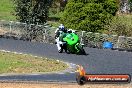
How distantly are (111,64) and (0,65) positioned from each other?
18.4 ft

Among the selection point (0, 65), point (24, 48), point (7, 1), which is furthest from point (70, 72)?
point (7, 1)

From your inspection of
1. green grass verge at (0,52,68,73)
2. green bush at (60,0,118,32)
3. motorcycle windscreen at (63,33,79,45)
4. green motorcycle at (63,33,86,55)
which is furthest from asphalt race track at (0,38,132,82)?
green bush at (60,0,118,32)

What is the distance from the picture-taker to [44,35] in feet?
108

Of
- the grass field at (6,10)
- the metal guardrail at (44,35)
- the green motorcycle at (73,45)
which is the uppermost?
the green motorcycle at (73,45)

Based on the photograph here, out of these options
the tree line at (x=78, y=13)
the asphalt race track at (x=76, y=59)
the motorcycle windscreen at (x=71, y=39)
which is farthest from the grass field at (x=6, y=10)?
the motorcycle windscreen at (x=71, y=39)

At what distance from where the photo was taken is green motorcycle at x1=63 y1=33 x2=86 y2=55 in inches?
1035

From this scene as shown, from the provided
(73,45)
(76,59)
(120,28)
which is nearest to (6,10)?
(120,28)

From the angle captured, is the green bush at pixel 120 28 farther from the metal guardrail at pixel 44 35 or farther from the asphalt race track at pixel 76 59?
the asphalt race track at pixel 76 59

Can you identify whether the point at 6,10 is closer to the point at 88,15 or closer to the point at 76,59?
the point at 88,15

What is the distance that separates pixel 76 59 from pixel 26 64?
12.3 feet

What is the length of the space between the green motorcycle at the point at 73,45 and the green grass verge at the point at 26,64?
9.85ft

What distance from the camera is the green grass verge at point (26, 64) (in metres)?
19.7

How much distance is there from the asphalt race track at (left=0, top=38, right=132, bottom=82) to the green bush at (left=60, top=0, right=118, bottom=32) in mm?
4603

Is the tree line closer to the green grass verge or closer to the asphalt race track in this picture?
the asphalt race track
